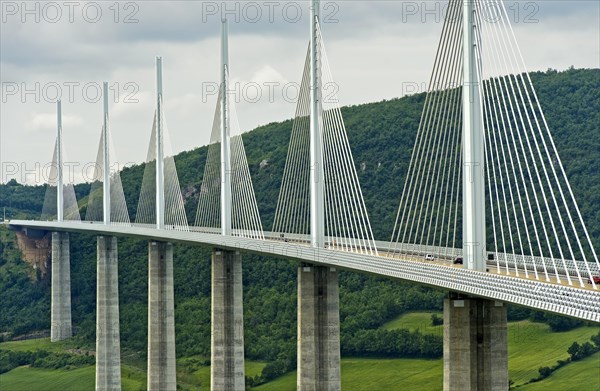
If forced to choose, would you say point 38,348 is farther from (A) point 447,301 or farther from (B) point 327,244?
(A) point 447,301

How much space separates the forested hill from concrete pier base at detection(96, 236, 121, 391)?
229 inches

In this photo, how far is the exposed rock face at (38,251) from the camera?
88875 millimetres

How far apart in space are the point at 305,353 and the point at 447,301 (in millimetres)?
11803

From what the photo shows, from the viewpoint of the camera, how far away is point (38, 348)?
78812mm

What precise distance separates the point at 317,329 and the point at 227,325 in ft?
30.6

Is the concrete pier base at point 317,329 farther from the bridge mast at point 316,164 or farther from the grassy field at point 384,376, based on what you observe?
the grassy field at point 384,376

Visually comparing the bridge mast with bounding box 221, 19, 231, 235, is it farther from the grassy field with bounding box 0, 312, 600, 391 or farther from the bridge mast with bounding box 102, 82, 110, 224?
the bridge mast with bounding box 102, 82, 110, 224

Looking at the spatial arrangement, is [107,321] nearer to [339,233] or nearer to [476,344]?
[339,233]

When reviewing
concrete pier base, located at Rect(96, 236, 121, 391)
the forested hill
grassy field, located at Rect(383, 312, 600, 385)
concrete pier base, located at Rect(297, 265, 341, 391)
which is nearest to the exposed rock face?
the forested hill

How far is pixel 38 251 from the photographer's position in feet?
294

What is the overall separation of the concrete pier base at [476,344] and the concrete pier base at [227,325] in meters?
20.6

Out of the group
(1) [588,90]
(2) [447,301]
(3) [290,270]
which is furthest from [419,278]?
(1) [588,90]

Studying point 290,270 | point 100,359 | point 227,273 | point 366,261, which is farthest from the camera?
point 290,270

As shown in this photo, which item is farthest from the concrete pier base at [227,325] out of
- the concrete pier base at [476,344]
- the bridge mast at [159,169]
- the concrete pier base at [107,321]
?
the concrete pier base at [476,344]
